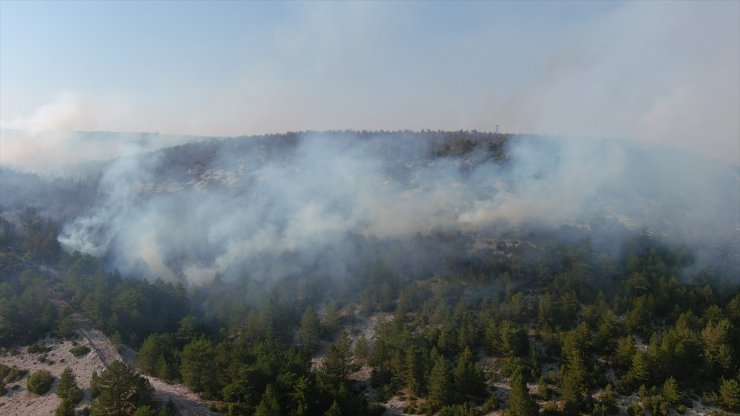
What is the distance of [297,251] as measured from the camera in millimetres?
54906

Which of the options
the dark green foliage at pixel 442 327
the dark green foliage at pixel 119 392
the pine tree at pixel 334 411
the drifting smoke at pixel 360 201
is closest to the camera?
the pine tree at pixel 334 411

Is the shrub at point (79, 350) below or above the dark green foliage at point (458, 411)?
below

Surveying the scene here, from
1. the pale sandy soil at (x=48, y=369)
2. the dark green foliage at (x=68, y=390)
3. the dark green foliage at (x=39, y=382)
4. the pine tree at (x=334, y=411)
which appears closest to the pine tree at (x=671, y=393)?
the pine tree at (x=334, y=411)

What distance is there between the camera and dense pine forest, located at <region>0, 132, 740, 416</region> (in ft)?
101

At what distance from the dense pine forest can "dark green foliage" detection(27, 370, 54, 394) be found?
10.7 feet

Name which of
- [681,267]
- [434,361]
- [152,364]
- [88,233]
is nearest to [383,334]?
[434,361]

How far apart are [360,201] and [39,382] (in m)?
44.1

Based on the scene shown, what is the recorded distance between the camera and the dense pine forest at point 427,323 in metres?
30.8

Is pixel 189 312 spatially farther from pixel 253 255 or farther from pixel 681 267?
pixel 681 267

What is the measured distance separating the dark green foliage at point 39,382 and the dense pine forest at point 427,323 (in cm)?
325


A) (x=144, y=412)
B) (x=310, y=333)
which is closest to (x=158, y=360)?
(x=144, y=412)

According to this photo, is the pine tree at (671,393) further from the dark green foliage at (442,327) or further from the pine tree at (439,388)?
the pine tree at (439,388)

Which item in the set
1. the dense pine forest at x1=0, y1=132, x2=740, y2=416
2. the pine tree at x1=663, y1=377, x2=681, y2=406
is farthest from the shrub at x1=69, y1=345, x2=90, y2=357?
the pine tree at x1=663, y1=377, x2=681, y2=406

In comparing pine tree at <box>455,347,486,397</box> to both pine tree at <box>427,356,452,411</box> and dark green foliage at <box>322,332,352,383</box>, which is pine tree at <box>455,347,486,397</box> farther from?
dark green foliage at <box>322,332,352,383</box>
